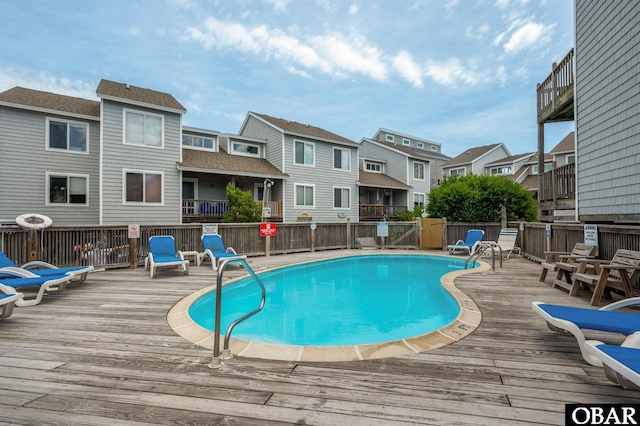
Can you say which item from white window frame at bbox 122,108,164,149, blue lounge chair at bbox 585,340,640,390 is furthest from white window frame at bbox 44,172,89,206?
blue lounge chair at bbox 585,340,640,390

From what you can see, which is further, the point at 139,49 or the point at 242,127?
the point at 242,127

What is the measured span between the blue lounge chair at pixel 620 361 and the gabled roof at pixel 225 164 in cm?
1533

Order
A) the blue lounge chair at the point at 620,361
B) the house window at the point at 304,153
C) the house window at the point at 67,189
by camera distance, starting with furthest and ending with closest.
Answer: the house window at the point at 304,153 < the house window at the point at 67,189 < the blue lounge chair at the point at 620,361

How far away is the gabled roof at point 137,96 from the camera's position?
13188 millimetres

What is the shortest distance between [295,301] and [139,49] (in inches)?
668

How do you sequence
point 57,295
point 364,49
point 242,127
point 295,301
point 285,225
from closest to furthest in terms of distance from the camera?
point 57,295
point 295,301
point 285,225
point 364,49
point 242,127

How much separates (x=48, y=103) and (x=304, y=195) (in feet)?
42.7

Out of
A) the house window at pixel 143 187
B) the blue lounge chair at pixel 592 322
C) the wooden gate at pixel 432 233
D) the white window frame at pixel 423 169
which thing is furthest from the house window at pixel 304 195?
the blue lounge chair at pixel 592 322

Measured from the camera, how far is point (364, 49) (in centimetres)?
1872

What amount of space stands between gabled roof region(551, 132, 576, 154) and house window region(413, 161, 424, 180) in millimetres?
9860

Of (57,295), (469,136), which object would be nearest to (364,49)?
(57,295)

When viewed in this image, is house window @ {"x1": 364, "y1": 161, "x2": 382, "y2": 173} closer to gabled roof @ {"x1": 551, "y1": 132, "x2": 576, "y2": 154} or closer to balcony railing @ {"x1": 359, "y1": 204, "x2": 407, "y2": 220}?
balcony railing @ {"x1": 359, "y1": 204, "x2": 407, "y2": 220}

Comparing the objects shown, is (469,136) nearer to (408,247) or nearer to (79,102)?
(408,247)

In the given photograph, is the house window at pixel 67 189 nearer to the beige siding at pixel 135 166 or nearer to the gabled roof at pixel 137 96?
the beige siding at pixel 135 166
